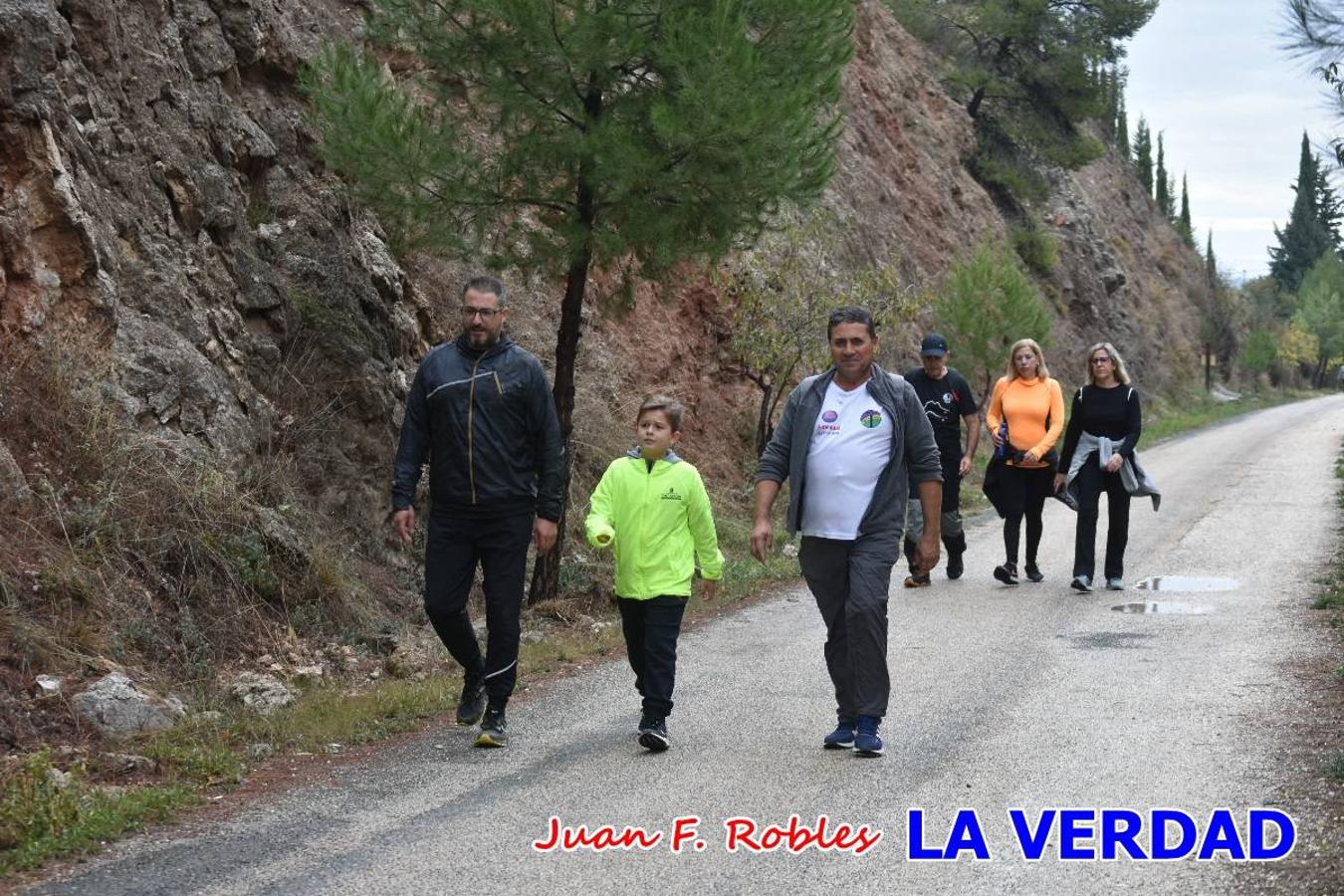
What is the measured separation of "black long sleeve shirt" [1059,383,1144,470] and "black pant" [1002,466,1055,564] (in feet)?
1.17

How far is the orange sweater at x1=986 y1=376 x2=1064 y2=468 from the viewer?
12258 mm

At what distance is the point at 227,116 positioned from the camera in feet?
39.4

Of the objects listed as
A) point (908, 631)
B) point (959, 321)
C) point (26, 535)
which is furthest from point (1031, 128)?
point (26, 535)

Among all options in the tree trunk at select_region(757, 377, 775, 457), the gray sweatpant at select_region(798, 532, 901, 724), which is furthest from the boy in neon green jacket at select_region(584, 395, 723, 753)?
the tree trunk at select_region(757, 377, 775, 457)

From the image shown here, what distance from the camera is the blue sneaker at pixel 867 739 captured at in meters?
6.74

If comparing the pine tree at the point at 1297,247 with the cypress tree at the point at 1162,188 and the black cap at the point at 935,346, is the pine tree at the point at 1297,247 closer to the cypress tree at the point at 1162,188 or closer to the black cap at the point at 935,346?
the cypress tree at the point at 1162,188

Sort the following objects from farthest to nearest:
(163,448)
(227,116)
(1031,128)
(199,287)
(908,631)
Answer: (1031,128), (227,116), (199,287), (908,631), (163,448)

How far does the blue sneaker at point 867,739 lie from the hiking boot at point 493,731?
1.77 meters

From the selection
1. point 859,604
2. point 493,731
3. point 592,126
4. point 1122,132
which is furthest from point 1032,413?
point 1122,132

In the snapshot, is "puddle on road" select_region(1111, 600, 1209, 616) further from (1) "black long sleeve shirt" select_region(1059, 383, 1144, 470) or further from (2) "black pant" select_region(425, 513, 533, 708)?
(2) "black pant" select_region(425, 513, 533, 708)

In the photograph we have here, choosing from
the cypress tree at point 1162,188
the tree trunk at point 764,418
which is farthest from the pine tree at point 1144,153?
the tree trunk at point 764,418

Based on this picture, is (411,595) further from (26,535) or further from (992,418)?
(992,418)

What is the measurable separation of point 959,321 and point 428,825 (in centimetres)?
2448

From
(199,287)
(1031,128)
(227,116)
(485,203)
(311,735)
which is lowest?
(311,735)
